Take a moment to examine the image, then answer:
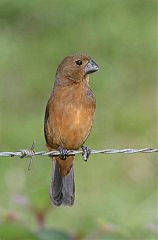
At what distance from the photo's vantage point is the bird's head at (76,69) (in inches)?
188

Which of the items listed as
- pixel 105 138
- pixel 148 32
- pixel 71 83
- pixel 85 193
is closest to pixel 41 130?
pixel 105 138

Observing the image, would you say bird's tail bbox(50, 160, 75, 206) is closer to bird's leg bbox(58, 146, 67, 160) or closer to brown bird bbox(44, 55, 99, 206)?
brown bird bbox(44, 55, 99, 206)

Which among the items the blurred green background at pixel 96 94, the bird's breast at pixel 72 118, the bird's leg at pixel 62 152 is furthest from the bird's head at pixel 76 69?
the blurred green background at pixel 96 94

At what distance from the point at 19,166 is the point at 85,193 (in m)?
0.64

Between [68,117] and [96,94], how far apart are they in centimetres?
487

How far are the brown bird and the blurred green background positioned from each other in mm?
968

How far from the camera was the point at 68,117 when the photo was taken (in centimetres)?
458

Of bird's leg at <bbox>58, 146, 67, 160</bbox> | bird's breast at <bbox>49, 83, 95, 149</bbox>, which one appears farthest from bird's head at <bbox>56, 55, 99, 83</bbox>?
bird's leg at <bbox>58, 146, 67, 160</bbox>

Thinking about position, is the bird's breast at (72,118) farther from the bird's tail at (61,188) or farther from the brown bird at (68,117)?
the bird's tail at (61,188)

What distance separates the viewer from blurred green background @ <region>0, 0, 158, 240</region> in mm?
7332

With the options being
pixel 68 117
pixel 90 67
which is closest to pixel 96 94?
pixel 90 67

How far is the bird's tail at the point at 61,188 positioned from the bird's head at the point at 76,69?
0.48 meters

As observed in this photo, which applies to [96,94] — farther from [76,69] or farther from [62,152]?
[62,152]

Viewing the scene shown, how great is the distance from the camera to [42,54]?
1019 centimetres
